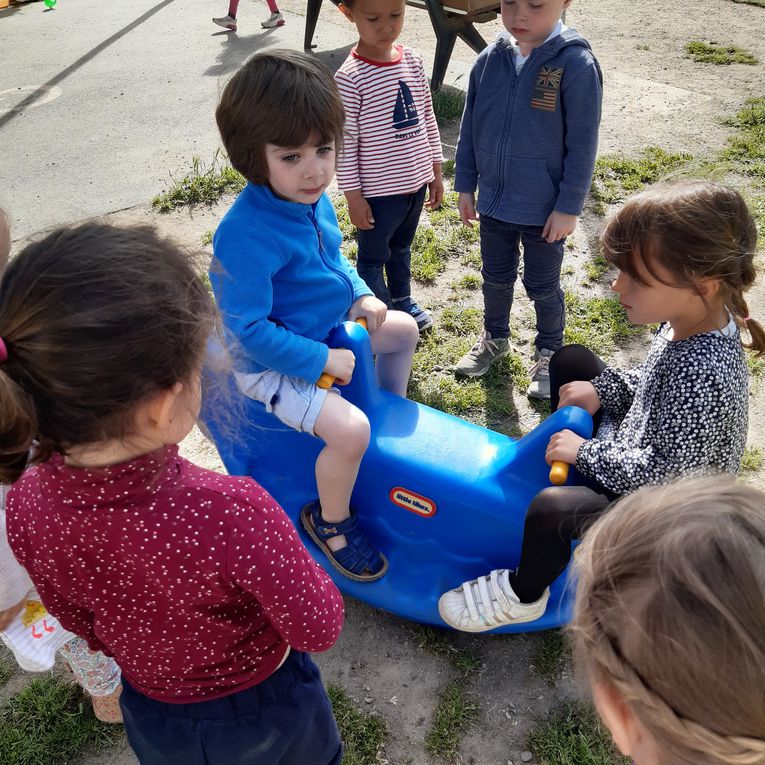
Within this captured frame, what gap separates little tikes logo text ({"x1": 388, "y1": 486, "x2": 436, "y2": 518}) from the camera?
5.80 feet

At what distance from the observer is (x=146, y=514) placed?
0.86 m

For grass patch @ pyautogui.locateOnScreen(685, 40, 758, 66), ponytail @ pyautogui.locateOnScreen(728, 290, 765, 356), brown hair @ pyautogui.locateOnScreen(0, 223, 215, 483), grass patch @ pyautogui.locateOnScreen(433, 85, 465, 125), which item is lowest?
grass patch @ pyautogui.locateOnScreen(433, 85, 465, 125)

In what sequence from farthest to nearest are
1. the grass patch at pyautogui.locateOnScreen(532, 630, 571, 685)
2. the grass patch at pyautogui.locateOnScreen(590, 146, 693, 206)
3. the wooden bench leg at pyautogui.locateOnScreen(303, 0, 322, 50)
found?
1. the wooden bench leg at pyautogui.locateOnScreen(303, 0, 322, 50)
2. the grass patch at pyautogui.locateOnScreen(590, 146, 693, 206)
3. the grass patch at pyautogui.locateOnScreen(532, 630, 571, 685)

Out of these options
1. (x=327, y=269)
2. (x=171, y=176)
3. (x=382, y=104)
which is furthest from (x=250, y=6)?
(x=327, y=269)

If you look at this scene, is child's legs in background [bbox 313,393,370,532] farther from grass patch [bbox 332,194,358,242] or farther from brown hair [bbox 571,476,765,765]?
grass patch [bbox 332,194,358,242]

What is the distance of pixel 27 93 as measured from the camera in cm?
558

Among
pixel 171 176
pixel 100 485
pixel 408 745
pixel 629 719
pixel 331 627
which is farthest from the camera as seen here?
pixel 171 176

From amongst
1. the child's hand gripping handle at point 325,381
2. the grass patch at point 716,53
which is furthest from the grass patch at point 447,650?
the grass patch at point 716,53

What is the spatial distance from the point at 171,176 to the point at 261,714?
3661 millimetres

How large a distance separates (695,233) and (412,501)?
0.87 m

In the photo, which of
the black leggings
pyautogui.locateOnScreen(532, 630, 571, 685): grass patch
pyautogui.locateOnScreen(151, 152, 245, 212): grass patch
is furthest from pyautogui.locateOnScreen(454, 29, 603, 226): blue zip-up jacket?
pyautogui.locateOnScreen(151, 152, 245, 212): grass patch

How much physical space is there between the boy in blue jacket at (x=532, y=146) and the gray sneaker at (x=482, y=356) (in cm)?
19

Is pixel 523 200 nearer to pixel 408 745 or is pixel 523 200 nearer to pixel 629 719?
pixel 408 745

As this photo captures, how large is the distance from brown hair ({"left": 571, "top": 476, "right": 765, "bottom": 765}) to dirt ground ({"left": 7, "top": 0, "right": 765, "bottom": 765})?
2.34 feet
